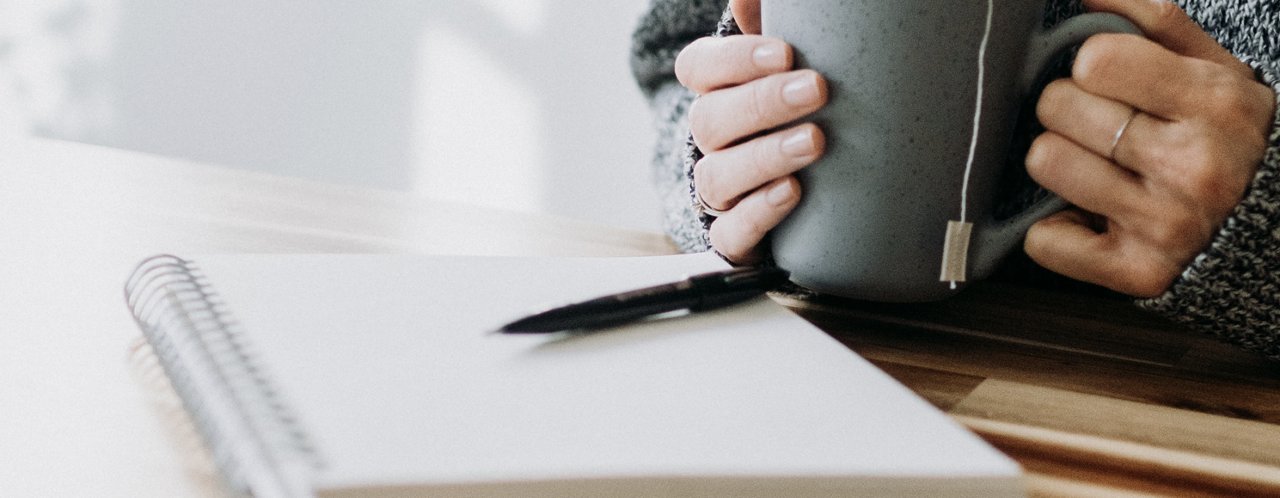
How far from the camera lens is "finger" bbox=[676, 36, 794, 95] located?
1.35 feet

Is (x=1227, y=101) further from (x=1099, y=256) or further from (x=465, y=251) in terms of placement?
(x=465, y=251)

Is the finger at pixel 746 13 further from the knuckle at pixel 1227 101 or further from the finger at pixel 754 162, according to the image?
the knuckle at pixel 1227 101

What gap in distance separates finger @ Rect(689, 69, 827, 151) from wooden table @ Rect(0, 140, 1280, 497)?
89 mm

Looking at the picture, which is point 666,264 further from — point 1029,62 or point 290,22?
point 290,22

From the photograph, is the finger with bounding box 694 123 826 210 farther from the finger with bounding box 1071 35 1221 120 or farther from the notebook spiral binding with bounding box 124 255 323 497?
the notebook spiral binding with bounding box 124 255 323 497

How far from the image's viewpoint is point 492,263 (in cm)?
41

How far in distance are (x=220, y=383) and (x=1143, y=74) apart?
35 cm

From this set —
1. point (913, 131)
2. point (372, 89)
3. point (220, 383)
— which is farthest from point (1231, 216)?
point (372, 89)

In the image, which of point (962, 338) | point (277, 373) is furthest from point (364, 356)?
point (962, 338)

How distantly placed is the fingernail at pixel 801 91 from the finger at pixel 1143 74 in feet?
0.35

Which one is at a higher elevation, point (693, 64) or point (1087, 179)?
point (693, 64)

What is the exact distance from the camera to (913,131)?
0.38 meters

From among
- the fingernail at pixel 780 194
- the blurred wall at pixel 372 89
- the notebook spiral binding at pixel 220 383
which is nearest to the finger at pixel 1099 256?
the fingernail at pixel 780 194

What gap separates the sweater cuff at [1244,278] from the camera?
382 mm
